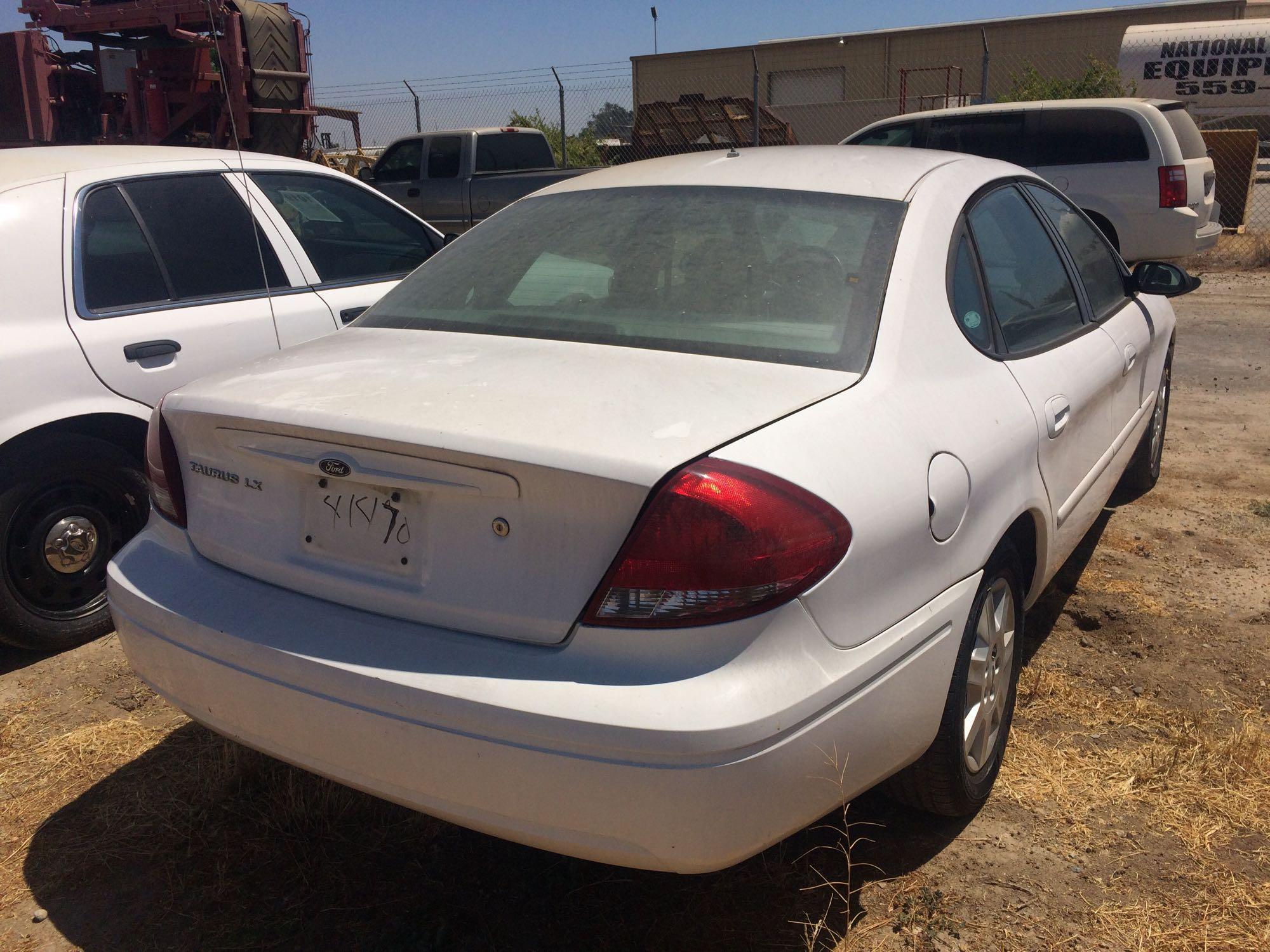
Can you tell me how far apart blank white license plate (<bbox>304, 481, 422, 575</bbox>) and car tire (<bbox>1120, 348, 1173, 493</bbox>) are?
3.79 m

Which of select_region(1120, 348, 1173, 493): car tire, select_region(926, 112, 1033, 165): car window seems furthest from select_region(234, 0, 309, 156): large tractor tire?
select_region(1120, 348, 1173, 493): car tire

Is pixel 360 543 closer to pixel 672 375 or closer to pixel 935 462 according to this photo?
pixel 672 375

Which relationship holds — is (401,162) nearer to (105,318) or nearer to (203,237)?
(203,237)

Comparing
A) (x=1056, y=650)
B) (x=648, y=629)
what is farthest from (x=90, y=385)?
(x=1056, y=650)

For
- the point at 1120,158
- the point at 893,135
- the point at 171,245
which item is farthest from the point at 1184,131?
the point at 171,245

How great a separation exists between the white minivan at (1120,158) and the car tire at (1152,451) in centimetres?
555

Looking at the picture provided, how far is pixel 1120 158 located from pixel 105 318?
31.0 feet

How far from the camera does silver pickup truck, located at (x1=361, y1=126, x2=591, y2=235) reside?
1249 centimetres

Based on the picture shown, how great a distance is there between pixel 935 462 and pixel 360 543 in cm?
117

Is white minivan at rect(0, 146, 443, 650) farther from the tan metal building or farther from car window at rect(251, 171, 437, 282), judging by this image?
the tan metal building

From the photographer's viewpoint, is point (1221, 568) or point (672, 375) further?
point (1221, 568)

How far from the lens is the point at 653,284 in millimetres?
2654

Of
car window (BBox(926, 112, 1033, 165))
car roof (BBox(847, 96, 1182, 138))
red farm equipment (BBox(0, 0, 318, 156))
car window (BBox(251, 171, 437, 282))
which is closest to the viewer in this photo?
car window (BBox(251, 171, 437, 282))

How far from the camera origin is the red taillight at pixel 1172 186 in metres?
10.1
